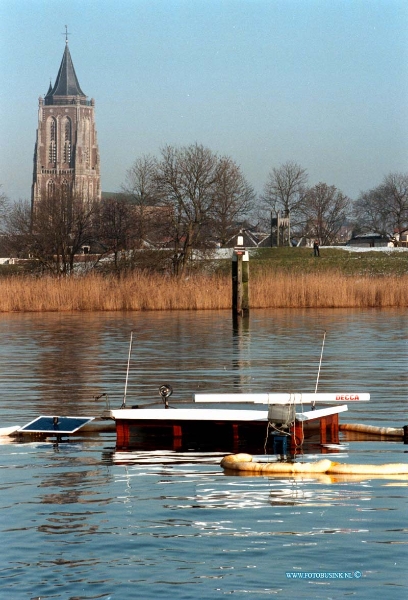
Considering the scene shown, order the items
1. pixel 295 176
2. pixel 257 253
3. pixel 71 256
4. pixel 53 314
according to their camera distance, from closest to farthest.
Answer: pixel 53 314, pixel 71 256, pixel 257 253, pixel 295 176

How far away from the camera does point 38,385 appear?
17.5 m

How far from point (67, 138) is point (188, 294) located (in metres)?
146

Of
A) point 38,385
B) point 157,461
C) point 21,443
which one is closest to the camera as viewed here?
point 157,461

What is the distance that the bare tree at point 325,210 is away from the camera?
319ft

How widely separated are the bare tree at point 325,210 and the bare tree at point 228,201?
2238cm

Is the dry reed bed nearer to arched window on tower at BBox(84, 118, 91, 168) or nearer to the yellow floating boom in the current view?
the yellow floating boom

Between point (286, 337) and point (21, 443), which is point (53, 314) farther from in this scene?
point (21, 443)

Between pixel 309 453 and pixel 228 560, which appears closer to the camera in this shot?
pixel 228 560

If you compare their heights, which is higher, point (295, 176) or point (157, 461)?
point (295, 176)

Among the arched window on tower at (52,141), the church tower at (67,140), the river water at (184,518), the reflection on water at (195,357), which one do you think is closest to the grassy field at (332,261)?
the reflection on water at (195,357)

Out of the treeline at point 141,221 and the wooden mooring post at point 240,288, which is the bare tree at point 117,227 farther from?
the wooden mooring post at point 240,288

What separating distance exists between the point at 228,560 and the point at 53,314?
3064cm

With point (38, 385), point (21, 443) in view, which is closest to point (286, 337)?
point (38, 385)

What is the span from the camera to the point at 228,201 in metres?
66.3
